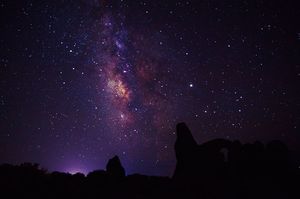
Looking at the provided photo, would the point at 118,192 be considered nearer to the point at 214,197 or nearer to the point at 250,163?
the point at 214,197

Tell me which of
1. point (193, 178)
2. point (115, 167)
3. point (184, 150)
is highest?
point (184, 150)

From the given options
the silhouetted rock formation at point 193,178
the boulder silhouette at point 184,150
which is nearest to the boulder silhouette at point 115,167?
the silhouetted rock formation at point 193,178

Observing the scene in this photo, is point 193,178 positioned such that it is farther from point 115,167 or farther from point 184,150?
point 115,167

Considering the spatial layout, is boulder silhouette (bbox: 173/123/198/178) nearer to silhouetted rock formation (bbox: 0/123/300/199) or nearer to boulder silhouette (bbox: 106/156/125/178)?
silhouetted rock formation (bbox: 0/123/300/199)

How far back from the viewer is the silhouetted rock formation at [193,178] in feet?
77.5

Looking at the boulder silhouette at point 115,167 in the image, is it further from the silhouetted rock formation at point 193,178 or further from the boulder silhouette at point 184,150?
the boulder silhouette at point 184,150

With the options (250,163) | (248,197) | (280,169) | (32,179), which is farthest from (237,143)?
(32,179)

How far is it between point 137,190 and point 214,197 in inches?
258

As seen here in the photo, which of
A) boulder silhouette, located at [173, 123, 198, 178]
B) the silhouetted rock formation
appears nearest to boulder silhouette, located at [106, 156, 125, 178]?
the silhouetted rock formation

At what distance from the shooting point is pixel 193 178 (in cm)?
2992

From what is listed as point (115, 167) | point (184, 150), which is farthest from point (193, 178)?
point (115, 167)

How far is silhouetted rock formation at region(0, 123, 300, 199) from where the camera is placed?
23609mm

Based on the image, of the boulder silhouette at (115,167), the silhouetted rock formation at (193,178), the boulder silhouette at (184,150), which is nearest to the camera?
the silhouetted rock formation at (193,178)

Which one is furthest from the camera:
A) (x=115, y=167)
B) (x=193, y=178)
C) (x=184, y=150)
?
(x=184, y=150)
